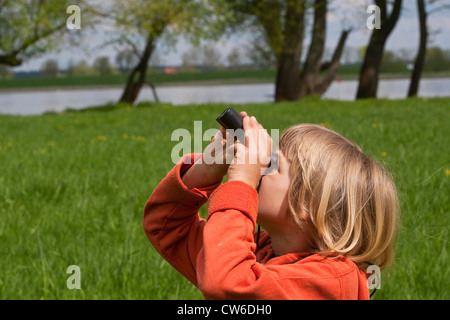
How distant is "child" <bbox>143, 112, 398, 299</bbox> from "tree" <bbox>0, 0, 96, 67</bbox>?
15889 millimetres

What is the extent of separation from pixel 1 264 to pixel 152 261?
871 millimetres

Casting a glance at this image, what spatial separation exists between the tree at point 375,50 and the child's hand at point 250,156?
59.3 feet

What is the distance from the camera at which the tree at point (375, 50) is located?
18641 millimetres

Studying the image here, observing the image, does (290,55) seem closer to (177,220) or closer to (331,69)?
(331,69)

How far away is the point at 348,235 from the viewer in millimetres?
1434

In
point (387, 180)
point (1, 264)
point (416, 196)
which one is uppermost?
point (387, 180)

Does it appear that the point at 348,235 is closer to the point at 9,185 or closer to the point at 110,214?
the point at 110,214

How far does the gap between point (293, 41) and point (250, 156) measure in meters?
19.3

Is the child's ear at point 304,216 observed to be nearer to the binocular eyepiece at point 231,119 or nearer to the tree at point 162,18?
the binocular eyepiece at point 231,119

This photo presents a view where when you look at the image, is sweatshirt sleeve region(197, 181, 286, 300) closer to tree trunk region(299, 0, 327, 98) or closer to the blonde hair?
the blonde hair

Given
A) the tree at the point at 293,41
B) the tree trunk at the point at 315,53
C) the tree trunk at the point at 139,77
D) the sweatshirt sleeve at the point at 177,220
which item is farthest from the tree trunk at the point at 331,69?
the sweatshirt sleeve at the point at 177,220

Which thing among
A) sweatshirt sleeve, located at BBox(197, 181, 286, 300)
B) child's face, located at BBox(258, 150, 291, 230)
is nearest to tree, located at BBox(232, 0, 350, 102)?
child's face, located at BBox(258, 150, 291, 230)

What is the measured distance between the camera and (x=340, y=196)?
145cm

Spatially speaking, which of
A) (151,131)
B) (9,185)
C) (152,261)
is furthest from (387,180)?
(151,131)
